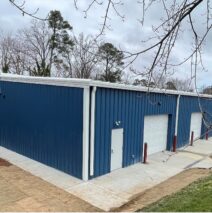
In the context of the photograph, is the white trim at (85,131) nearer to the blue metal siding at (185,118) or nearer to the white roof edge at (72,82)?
the white roof edge at (72,82)

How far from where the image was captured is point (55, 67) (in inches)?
1437

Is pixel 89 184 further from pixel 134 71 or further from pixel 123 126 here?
pixel 134 71

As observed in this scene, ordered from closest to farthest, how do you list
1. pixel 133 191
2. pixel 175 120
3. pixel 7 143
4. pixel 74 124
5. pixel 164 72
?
pixel 164 72
pixel 133 191
pixel 74 124
pixel 7 143
pixel 175 120

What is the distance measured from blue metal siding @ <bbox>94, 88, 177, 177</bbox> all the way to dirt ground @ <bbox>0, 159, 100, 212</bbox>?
2.10 metres

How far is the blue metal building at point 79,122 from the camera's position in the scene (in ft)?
32.6

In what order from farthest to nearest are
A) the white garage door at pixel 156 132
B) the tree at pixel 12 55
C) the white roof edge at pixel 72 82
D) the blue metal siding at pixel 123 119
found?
the tree at pixel 12 55 → the white garage door at pixel 156 132 → the blue metal siding at pixel 123 119 → the white roof edge at pixel 72 82

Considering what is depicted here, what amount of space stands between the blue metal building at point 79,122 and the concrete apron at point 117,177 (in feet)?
1.19

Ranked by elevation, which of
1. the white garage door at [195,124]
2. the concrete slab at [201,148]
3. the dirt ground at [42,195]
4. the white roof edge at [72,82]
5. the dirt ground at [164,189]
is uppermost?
the white roof edge at [72,82]

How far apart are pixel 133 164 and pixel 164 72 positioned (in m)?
8.71

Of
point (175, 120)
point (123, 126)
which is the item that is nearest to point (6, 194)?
point (123, 126)

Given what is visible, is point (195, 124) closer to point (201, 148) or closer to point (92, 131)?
point (201, 148)

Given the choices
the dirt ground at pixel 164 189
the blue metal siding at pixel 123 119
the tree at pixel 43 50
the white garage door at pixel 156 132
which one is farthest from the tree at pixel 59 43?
the dirt ground at pixel 164 189

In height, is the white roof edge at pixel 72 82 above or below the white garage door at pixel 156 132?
above

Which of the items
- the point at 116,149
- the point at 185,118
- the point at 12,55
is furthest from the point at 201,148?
the point at 12,55
